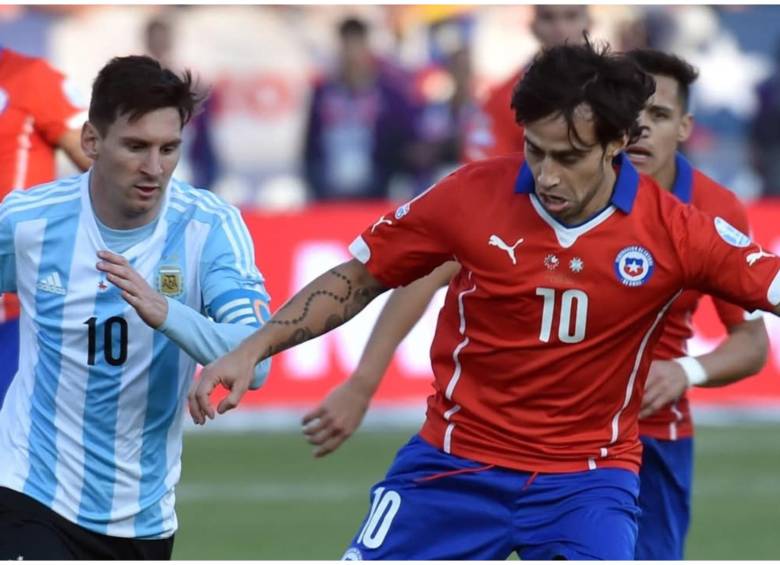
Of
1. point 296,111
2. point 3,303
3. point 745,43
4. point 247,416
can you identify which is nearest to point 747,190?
point 745,43

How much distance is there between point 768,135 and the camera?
16859 mm

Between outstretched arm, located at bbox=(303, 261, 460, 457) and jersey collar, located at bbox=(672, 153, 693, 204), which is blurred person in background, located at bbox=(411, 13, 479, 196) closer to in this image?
jersey collar, located at bbox=(672, 153, 693, 204)

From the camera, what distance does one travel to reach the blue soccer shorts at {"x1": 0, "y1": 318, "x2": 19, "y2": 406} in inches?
261

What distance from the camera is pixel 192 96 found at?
19.3ft

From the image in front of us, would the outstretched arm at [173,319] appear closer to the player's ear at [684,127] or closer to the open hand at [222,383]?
the open hand at [222,383]

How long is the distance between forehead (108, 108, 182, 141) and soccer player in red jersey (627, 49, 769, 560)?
1769mm

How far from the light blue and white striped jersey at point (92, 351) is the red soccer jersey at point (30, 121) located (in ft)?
3.74

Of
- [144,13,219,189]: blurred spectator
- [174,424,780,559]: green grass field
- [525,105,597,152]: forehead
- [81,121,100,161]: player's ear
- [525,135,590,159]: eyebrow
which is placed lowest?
[174,424,780,559]: green grass field

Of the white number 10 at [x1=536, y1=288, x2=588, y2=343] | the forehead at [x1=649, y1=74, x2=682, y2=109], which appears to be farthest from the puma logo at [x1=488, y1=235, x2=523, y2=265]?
the forehead at [x1=649, y1=74, x2=682, y2=109]

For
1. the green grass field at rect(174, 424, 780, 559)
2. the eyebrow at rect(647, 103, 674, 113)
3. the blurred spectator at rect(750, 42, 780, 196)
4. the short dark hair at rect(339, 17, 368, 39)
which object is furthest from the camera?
the blurred spectator at rect(750, 42, 780, 196)

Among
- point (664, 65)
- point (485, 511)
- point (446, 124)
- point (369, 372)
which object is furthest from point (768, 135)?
point (485, 511)

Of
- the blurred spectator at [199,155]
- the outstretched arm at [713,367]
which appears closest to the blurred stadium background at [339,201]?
the blurred spectator at [199,155]

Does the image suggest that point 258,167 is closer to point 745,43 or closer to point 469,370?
point 745,43

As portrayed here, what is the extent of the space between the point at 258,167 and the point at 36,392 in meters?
12.8
